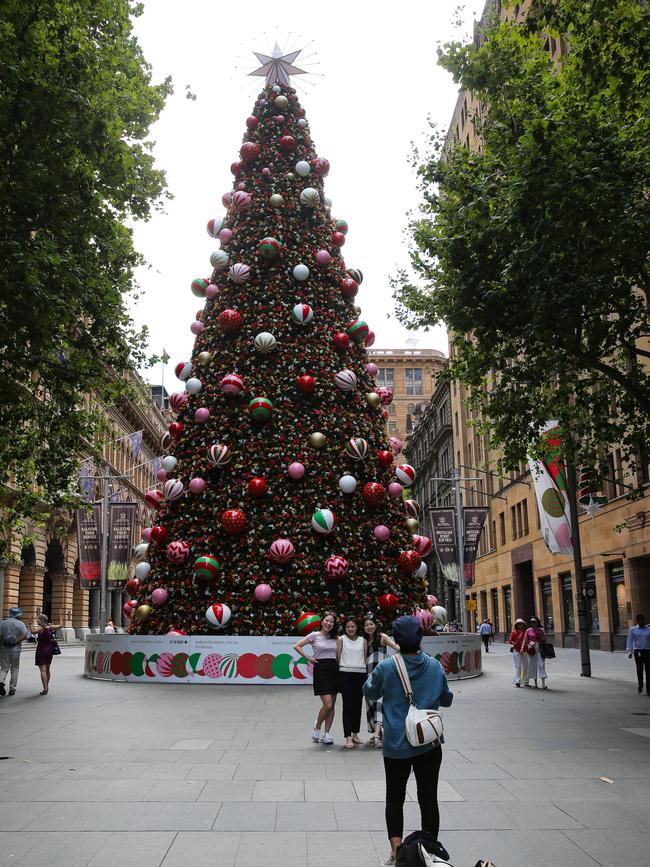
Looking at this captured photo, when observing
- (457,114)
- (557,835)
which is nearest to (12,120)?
(557,835)

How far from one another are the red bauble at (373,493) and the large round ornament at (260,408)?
8.70ft

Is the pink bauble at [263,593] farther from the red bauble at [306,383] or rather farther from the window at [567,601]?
the window at [567,601]

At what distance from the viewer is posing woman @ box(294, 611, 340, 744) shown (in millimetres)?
10430

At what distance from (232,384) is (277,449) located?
1719mm

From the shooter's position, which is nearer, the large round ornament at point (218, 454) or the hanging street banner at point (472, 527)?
the large round ornament at point (218, 454)

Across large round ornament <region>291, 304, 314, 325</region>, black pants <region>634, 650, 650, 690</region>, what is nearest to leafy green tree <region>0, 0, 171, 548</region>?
large round ornament <region>291, 304, 314, 325</region>

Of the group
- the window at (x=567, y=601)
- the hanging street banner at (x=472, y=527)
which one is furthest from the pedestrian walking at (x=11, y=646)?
the window at (x=567, y=601)

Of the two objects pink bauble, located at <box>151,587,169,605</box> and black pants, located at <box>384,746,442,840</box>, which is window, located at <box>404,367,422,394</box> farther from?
black pants, located at <box>384,746,442,840</box>

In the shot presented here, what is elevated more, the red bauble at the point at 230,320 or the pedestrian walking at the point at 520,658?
the red bauble at the point at 230,320

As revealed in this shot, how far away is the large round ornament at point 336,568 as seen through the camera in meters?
16.6

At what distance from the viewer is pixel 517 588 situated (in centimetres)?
4697

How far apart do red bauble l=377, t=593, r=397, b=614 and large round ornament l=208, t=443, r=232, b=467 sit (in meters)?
4.39

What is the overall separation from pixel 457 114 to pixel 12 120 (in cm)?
5364

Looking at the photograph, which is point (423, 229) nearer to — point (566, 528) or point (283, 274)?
point (283, 274)
